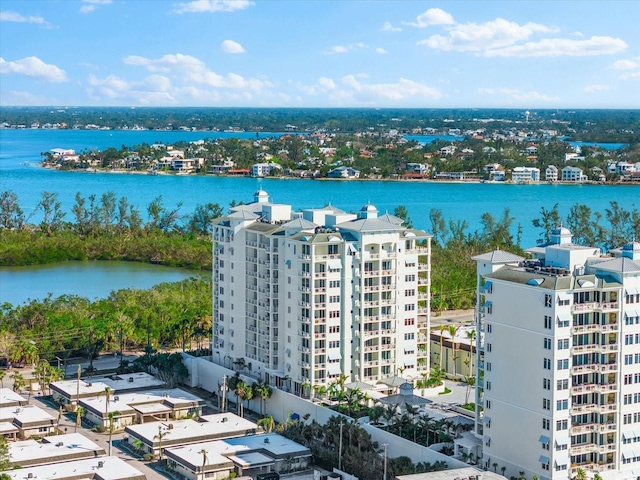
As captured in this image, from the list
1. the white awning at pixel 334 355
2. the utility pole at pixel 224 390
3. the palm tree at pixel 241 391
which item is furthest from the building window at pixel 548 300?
the utility pole at pixel 224 390

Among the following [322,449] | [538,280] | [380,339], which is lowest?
[322,449]

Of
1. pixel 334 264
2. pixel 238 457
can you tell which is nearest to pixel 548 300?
pixel 334 264

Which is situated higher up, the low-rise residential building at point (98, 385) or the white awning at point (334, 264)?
the white awning at point (334, 264)

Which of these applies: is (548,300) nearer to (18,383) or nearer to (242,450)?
(242,450)

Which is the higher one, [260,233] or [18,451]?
[260,233]

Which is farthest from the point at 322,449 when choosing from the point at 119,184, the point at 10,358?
the point at 119,184

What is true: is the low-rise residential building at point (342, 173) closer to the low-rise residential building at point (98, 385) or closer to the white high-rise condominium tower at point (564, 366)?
the low-rise residential building at point (98, 385)

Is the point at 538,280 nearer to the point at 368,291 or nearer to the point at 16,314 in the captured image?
the point at 368,291
